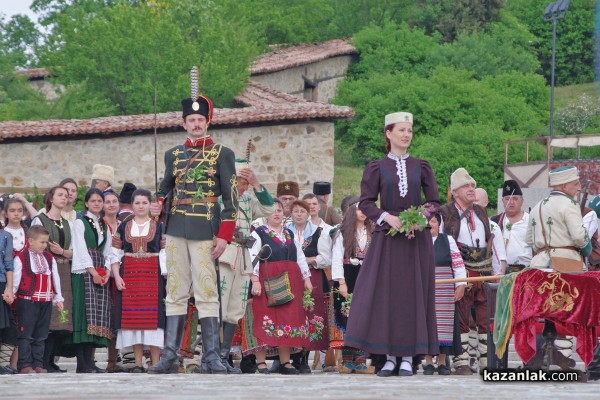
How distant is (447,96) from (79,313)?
32045 mm

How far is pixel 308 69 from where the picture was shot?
49.3 meters

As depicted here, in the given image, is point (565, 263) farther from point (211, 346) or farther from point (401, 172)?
point (211, 346)

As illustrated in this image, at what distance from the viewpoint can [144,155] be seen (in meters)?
30.8

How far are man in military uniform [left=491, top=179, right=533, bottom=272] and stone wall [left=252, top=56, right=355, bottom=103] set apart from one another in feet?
97.8

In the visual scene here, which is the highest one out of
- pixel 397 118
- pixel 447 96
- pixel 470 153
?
pixel 447 96

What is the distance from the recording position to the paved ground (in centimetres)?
807

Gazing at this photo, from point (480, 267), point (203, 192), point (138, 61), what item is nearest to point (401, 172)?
point (203, 192)

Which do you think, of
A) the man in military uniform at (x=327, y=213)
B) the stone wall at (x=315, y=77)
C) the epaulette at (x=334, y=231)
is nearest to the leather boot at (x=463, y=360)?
the epaulette at (x=334, y=231)

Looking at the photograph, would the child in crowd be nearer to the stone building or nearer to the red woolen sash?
the red woolen sash

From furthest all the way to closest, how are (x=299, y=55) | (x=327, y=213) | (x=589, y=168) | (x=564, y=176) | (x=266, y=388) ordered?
(x=299, y=55) < (x=589, y=168) < (x=327, y=213) < (x=564, y=176) < (x=266, y=388)

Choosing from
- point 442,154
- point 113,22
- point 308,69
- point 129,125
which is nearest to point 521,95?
point 308,69

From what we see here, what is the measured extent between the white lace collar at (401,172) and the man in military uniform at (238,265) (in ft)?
5.42

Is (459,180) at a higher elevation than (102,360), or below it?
higher

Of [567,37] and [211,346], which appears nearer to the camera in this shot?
[211,346]
